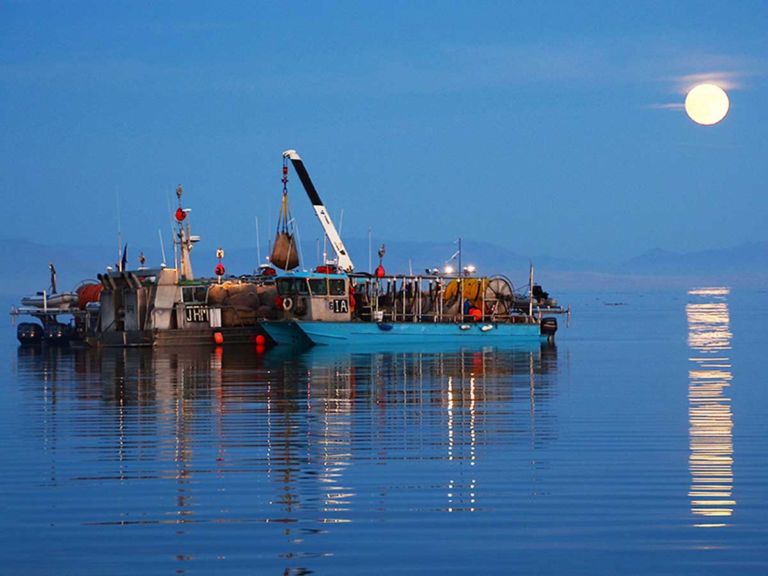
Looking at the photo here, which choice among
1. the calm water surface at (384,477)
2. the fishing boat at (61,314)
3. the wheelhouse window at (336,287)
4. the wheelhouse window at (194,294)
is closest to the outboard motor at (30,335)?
the fishing boat at (61,314)

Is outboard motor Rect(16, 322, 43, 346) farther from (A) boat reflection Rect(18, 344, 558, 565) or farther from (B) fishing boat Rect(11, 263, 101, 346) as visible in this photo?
(A) boat reflection Rect(18, 344, 558, 565)

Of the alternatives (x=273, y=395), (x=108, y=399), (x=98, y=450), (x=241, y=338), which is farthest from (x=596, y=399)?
(x=241, y=338)

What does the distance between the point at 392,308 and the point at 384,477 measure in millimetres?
47721

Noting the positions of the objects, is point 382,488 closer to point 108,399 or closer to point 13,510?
point 13,510

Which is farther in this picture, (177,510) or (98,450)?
(98,450)

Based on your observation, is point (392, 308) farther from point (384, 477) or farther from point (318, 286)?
point (384, 477)

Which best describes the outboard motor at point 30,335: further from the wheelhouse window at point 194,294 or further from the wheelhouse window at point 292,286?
the wheelhouse window at point 292,286

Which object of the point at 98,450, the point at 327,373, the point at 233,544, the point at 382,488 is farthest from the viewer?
the point at 327,373

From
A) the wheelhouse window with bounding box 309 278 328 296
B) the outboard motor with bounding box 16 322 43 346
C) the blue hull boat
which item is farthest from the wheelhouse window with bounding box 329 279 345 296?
the outboard motor with bounding box 16 322 43 346

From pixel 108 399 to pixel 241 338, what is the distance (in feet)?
94.5

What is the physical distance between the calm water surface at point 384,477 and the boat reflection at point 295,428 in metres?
0.08

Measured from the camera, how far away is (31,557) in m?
14.6

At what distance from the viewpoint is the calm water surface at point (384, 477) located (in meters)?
14.5

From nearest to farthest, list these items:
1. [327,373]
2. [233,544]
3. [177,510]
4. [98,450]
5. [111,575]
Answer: [111,575] < [233,544] < [177,510] < [98,450] < [327,373]
